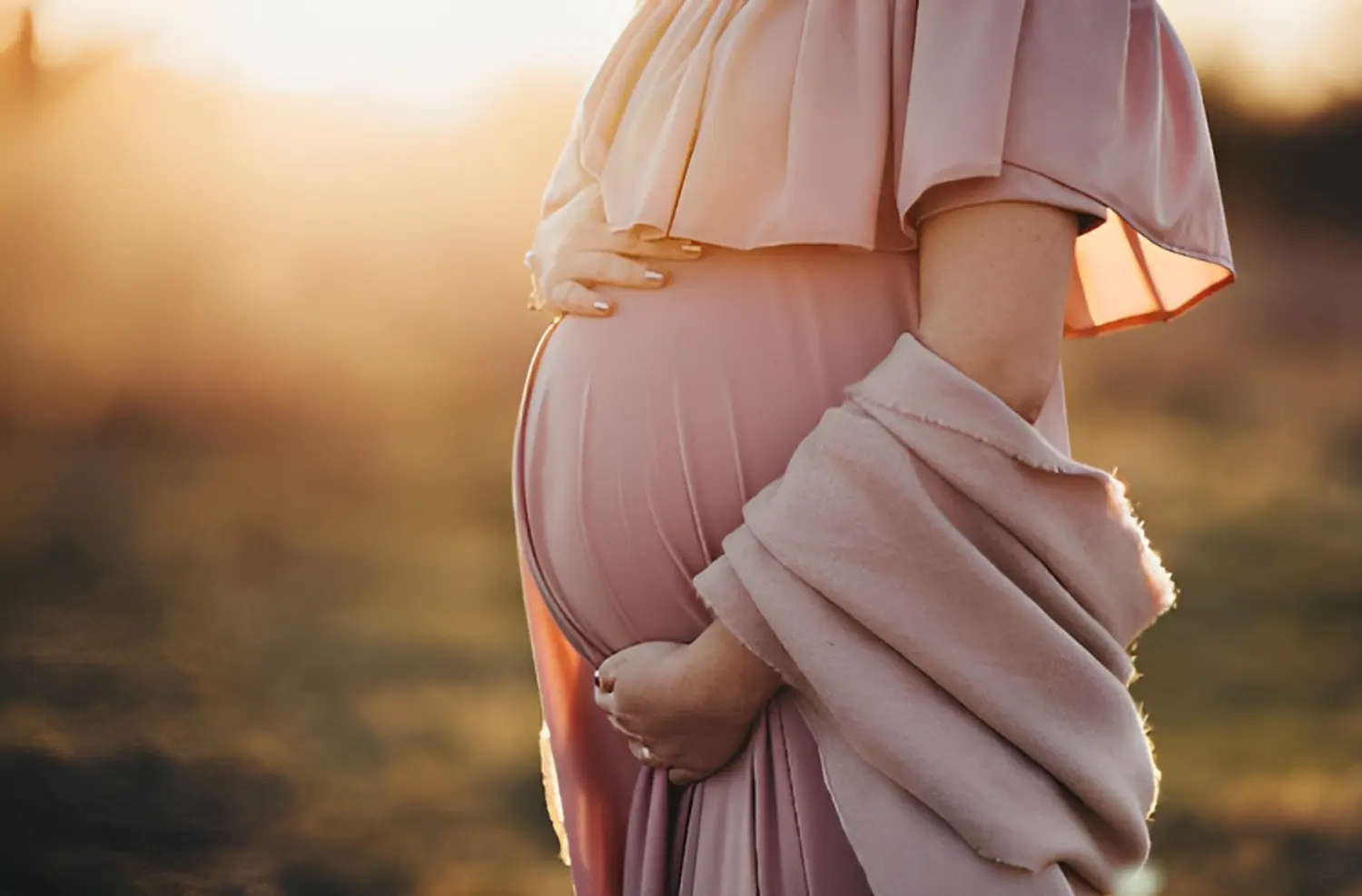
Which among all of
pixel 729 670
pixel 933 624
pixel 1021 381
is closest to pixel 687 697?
pixel 729 670

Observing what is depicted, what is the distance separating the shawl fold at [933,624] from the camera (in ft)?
2.81

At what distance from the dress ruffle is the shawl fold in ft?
0.36

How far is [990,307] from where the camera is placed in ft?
2.87

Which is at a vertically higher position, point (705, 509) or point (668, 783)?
point (705, 509)

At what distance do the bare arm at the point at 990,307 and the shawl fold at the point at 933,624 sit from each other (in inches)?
0.9

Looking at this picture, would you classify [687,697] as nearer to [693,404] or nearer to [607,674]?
[607,674]

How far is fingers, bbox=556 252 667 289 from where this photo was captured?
1.00m

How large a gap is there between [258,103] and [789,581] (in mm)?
2076

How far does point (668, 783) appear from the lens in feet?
3.39

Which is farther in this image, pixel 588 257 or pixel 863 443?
pixel 588 257

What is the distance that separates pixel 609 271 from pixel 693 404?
12 centimetres

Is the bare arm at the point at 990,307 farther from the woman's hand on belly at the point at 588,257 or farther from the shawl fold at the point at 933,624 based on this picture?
the woman's hand on belly at the point at 588,257

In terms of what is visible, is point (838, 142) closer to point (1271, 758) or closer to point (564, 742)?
point (564, 742)

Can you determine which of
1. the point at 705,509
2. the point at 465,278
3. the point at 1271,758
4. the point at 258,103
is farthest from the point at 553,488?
the point at 1271,758
